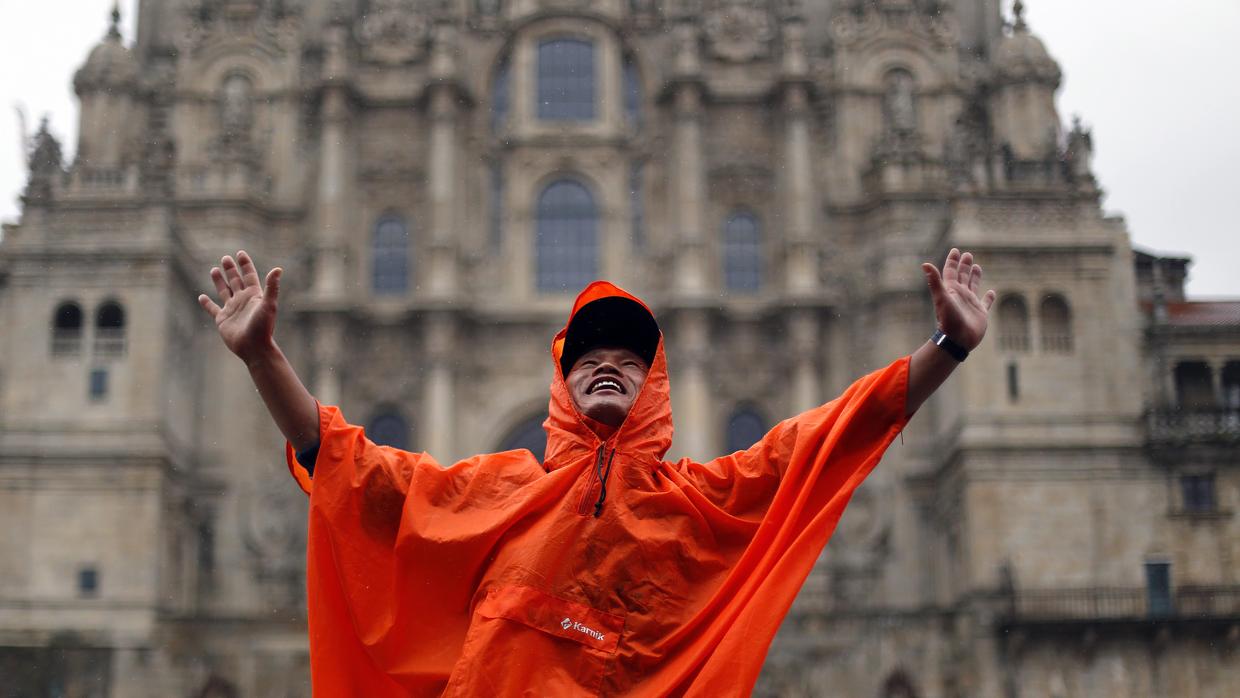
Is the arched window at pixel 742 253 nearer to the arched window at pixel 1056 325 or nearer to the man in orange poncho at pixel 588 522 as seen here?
the arched window at pixel 1056 325

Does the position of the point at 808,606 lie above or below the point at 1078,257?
below

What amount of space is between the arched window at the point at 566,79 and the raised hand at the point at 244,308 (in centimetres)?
3021

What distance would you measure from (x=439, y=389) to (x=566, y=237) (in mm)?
4690

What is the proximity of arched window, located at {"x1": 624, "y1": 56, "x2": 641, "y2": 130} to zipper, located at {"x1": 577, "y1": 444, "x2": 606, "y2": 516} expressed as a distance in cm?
3073

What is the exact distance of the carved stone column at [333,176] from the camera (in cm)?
3281

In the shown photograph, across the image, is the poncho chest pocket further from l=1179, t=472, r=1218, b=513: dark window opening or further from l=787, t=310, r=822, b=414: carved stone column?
l=787, t=310, r=822, b=414: carved stone column

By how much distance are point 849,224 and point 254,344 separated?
30.4m

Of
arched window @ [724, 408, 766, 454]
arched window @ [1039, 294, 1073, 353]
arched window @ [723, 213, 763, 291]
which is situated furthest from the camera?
arched window @ [723, 213, 763, 291]

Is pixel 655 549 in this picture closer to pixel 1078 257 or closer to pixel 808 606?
pixel 808 606

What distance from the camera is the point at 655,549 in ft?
14.8

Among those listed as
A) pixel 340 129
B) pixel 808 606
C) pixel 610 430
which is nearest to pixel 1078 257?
pixel 808 606

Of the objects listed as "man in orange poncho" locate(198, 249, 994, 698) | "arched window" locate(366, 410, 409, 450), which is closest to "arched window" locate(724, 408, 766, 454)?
"arched window" locate(366, 410, 409, 450)

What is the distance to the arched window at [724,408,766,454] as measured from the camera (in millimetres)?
33219

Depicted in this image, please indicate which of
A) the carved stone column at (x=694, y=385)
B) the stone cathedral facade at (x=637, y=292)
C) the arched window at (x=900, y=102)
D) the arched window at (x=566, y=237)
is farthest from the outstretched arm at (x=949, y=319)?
the arched window at (x=900, y=102)
